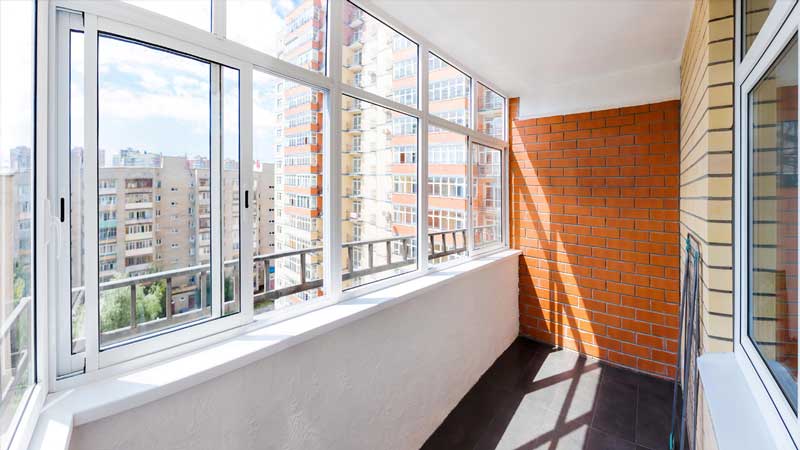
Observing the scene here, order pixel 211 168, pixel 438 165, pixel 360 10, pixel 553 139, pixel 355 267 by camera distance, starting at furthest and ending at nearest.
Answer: pixel 553 139
pixel 438 165
pixel 355 267
pixel 360 10
pixel 211 168

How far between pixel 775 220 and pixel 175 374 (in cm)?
202

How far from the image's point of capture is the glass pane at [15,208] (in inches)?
29.4

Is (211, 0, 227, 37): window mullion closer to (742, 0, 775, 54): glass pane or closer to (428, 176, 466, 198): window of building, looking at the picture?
(428, 176, 466, 198): window of building

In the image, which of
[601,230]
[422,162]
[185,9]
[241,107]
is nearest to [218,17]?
[185,9]

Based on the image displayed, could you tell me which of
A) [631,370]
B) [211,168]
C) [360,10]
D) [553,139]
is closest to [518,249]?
[553,139]

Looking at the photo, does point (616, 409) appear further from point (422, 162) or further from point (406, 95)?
point (406, 95)

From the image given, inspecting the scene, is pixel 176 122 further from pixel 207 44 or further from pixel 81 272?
pixel 81 272

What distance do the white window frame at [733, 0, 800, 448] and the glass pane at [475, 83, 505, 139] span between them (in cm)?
209

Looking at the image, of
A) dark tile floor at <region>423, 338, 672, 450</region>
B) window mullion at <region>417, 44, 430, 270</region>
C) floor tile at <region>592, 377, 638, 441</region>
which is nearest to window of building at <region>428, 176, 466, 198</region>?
window mullion at <region>417, 44, 430, 270</region>

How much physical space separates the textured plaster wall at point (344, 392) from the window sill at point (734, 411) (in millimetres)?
1400

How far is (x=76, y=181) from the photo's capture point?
3.53ft

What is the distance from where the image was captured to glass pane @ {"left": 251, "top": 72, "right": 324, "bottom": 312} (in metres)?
1.58

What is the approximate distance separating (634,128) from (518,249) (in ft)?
5.26

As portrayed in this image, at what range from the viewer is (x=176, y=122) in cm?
129
